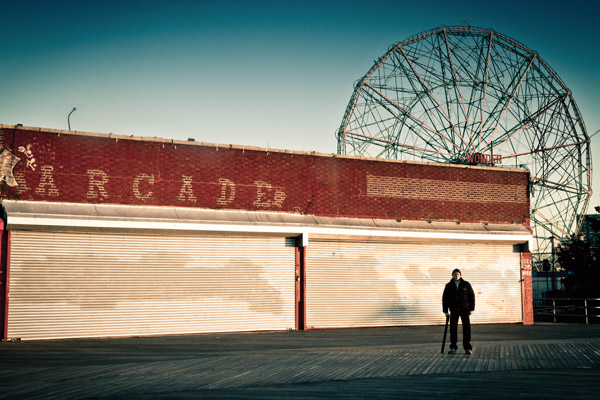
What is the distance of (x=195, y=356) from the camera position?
42.4ft

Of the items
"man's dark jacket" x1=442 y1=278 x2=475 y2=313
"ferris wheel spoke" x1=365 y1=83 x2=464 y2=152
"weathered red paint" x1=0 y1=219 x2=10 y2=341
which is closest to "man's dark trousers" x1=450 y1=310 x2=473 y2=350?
"man's dark jacket" x1=442 y1=278 x2=475 y2=313

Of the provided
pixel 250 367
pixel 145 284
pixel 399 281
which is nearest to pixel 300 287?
pixel 399 281

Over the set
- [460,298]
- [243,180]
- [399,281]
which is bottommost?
[399,281]

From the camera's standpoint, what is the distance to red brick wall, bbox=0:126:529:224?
1844 cm

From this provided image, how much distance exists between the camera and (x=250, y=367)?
36.2 feet

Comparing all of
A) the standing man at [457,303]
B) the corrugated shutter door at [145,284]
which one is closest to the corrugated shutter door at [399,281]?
the corrugated shutter door at [145,284]

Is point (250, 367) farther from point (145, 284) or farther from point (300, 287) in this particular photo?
point (300, 287)

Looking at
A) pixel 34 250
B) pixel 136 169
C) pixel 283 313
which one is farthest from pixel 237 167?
pixel 34 250

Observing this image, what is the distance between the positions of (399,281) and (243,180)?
6274 mm

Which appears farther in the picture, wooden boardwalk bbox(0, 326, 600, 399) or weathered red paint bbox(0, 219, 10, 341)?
weathered red paint bbox(0, 219, 10, 341)

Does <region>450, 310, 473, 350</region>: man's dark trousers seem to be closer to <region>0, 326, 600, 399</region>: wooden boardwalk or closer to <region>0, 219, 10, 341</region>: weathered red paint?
<region>0, 326, 600, 399</region>: wooden boardwalk

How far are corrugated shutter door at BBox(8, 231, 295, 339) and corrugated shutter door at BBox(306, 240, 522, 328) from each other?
107cm

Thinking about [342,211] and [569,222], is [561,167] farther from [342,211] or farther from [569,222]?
[342,211]

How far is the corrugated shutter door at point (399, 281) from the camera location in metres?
21.4
